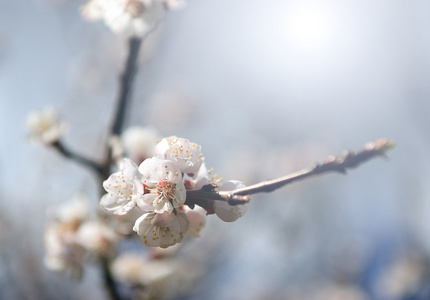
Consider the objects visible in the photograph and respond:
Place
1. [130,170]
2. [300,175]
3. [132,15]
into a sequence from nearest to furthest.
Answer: [300,175] < [130,170] < [132,15]

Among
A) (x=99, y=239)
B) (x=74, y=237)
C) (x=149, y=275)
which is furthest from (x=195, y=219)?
(x=149, y=275)

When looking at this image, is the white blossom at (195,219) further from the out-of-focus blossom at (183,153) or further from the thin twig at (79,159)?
the thin twig at (79,159)

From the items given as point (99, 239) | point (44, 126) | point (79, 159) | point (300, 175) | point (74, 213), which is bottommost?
point (300, 175)

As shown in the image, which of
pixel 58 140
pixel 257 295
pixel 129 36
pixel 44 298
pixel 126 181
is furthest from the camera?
pixel 257 295

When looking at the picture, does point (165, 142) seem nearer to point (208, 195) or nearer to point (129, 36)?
point (208, 195)

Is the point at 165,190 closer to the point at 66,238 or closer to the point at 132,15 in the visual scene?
the point at 132,15

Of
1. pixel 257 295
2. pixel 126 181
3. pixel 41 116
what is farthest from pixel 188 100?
pixel 126 181

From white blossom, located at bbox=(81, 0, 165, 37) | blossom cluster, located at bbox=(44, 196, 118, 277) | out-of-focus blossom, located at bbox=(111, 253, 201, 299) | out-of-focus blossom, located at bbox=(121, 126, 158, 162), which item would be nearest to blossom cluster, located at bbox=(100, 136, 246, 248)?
white blossom, located at bbox=(81, 0, 165, 37)

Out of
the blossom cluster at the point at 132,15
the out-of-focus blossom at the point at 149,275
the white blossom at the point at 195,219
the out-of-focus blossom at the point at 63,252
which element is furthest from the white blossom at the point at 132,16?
the out-of-focus blossom at the point at 149,275
